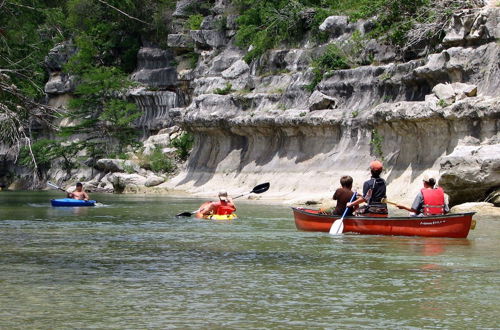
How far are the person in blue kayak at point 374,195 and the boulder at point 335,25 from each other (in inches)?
1008

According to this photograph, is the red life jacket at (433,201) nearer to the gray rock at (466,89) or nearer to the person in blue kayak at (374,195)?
the person in blue kayak at (374,195)

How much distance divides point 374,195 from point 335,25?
86.7 feet

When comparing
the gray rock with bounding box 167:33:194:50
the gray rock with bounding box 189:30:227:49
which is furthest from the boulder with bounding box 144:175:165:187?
the gray rock with bounding box 167:33:194:50

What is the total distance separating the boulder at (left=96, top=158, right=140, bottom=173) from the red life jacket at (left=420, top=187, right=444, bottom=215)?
122 feet

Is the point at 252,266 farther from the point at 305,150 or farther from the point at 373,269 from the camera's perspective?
the point at 305,150

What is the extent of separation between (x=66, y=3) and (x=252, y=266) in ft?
199

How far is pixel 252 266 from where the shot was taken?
46.4 feet

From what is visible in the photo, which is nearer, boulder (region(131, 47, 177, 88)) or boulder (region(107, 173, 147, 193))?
boulder (region(107, 173, 147, 193))

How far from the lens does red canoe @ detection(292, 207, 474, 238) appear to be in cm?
1884

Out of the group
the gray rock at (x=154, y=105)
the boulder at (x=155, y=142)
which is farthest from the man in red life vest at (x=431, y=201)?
the gray rock at (x=154, y=105)

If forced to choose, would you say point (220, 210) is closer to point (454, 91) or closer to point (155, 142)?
point (454, 91)

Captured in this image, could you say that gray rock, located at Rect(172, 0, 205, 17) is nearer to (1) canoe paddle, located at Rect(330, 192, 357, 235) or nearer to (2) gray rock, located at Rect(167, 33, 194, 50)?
(2) gray rock, located at Rect(167, 33, 194, 50)

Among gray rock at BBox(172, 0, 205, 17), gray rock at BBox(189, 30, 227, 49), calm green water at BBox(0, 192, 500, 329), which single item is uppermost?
gray rock at BBox(172, 0, 205, 17)

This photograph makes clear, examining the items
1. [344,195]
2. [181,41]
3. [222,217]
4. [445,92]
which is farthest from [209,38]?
[344,195]
